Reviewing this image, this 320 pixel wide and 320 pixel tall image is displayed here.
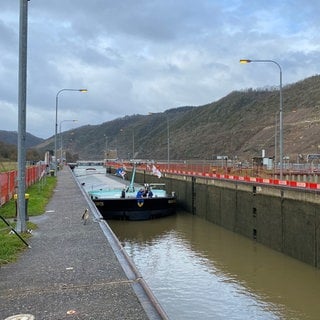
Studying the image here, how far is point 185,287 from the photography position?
13.9 meters

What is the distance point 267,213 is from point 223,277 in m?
6.97

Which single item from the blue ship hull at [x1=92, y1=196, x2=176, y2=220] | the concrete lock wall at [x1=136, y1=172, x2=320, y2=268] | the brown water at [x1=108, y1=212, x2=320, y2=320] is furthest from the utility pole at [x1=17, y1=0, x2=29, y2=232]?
the blue ship hull at [x1=92, y1=196, x2=176, y2=220]

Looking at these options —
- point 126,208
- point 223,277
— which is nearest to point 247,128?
point 126,208

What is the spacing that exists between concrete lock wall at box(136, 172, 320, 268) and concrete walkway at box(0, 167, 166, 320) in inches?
289

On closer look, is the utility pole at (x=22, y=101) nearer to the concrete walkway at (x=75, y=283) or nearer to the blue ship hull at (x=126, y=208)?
the concrete walkway at (x=75, y=283)

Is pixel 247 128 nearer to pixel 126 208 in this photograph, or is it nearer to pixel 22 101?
pixel 126 208

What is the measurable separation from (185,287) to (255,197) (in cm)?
1084

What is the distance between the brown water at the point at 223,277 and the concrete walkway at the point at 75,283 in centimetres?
225

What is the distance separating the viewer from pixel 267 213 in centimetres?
2197

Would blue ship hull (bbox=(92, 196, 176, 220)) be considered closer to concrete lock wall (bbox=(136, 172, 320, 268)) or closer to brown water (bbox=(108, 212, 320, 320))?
concrete lock wall (bbox=(136, 172, 320, 268))

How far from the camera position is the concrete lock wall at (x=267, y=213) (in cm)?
1734

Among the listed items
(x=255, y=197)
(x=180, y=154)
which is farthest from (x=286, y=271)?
(x=180, y=154)

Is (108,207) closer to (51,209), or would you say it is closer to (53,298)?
(51,209)

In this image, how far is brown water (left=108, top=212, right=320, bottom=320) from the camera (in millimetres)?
12109
